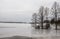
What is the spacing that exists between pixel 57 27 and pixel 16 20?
0.81 metres

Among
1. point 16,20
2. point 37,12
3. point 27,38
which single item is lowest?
point 27,38

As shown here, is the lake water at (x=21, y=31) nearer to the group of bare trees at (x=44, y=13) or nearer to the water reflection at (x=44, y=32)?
the water reflection at (x=44, y=32)

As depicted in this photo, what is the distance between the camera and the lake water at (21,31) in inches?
63.1

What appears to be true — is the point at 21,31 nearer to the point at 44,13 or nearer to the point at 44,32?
the point at 44,32

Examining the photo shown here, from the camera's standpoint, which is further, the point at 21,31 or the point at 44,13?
the point at 44,13

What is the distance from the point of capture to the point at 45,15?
174 cm

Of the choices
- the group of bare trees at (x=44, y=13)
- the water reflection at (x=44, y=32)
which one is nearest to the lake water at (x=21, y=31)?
the water reflection at (x=44, y=32)

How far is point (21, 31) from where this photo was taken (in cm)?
163

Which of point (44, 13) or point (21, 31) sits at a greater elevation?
point (44, 13)

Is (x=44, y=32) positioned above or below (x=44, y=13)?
below

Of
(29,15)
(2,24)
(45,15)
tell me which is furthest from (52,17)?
(2,24)

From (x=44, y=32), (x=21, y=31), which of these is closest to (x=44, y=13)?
(x=44, y=32)

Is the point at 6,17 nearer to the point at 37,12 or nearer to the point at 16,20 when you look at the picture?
the point at 16,20

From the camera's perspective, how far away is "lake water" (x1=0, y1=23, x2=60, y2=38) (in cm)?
160
